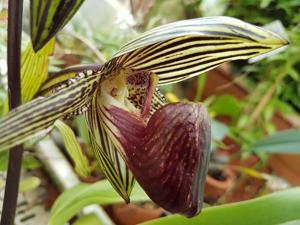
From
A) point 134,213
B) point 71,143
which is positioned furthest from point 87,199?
point 134,213

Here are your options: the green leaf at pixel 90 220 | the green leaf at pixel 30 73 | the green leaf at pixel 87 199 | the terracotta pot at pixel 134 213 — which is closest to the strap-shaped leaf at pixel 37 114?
the green leaf at pixel 30 73

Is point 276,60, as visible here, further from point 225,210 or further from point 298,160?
point 225,210

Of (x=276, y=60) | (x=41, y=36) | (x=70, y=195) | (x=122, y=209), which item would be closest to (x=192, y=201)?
(x=41, y=36)

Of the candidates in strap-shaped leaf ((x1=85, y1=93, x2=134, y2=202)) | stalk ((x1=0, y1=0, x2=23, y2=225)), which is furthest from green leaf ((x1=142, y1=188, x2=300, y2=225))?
stalk ((x1=0, y1=0, x2=23, y2=225))

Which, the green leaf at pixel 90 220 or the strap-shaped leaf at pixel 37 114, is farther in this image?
the green leaf at pixel 90 220

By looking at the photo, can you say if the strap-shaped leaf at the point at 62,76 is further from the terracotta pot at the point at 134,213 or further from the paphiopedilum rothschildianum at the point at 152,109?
the terracotta pot at the point at 134,213

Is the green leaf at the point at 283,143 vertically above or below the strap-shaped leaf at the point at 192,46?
below

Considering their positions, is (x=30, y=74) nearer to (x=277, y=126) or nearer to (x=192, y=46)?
(x=192, y=46)
